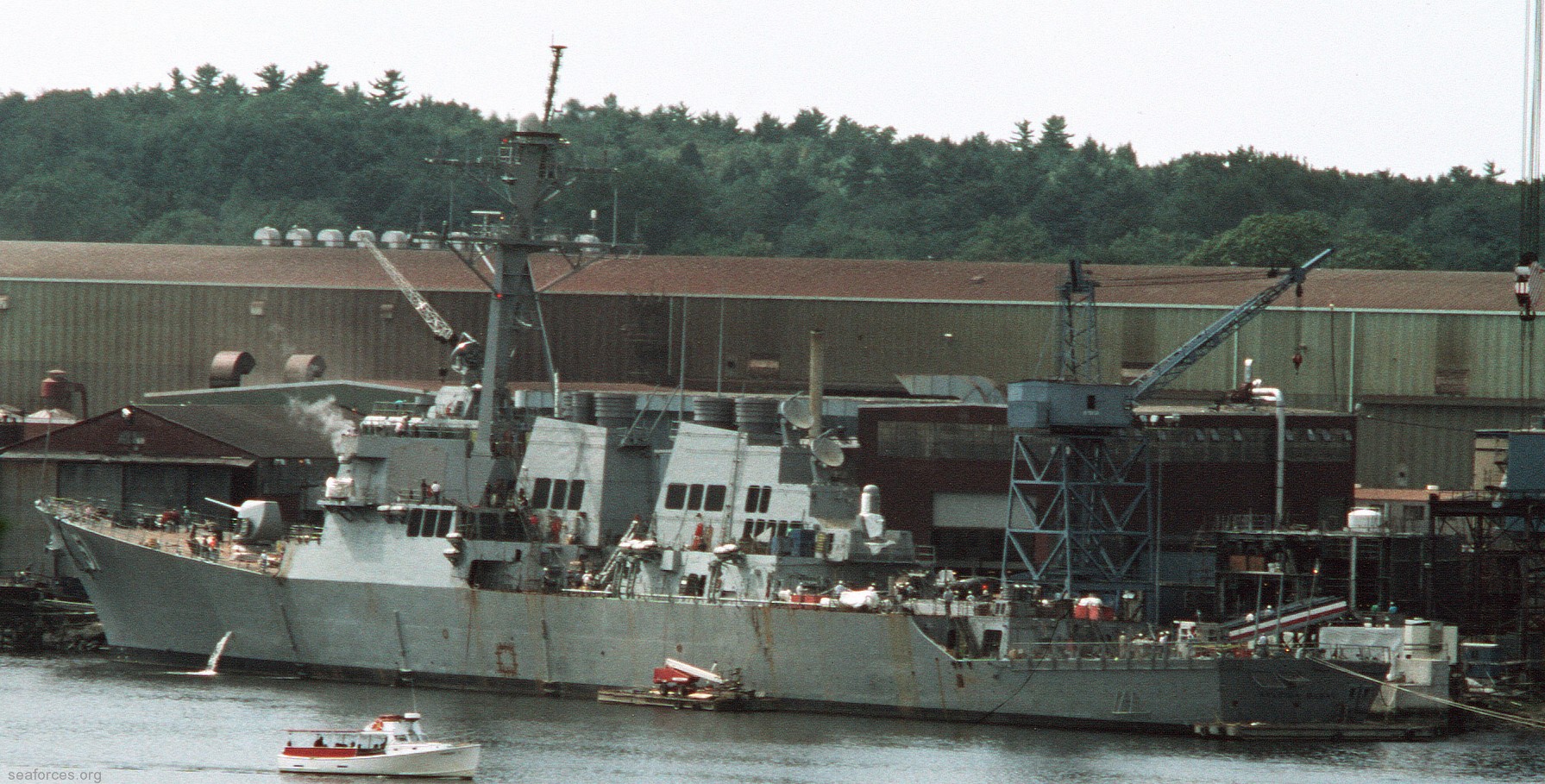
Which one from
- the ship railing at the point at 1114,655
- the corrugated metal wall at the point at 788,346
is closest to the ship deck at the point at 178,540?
the corrugated metal wall at the point at 788,346

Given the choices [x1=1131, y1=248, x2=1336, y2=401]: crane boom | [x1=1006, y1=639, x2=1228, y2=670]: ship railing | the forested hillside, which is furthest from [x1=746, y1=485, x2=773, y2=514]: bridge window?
the forested hillside

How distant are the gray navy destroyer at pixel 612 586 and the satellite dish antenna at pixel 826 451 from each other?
43mm

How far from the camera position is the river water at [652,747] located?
3759 centimetres

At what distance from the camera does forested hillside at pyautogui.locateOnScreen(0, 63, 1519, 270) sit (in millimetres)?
122938

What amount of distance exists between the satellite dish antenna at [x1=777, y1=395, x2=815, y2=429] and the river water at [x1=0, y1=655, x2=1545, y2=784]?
266 inches

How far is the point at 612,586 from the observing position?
4688 centimetres

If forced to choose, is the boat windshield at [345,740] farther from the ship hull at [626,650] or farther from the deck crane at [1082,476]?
the deck crane at [1082,476]

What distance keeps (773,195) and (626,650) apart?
347 feet

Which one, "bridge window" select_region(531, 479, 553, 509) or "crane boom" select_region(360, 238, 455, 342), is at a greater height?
"crane boom" select_region(360, 238, 455, 342)

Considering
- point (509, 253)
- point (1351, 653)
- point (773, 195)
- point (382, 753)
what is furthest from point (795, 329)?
point (773, 195)

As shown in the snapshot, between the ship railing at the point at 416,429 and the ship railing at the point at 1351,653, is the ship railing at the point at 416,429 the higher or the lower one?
the higher one

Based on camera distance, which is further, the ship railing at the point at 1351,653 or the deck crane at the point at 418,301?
the deck crane at the point at 418,301

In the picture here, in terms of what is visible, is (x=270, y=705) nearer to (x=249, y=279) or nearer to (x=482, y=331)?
(x=482, y=331)

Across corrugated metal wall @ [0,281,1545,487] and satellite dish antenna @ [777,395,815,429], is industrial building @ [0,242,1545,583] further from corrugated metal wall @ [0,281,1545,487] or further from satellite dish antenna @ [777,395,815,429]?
satellite dish antenna @ [777,395,815,429]
